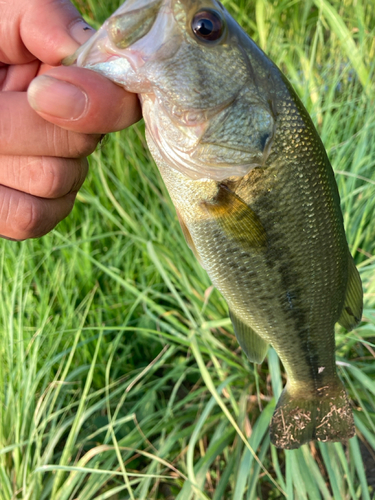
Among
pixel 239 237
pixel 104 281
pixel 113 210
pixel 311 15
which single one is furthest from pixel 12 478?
pixel 311 15

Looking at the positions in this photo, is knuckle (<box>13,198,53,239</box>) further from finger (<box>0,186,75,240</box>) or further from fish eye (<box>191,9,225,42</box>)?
fish eye (<box>191,9,225,42</box>)

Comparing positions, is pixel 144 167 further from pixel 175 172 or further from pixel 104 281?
pixel 175 172

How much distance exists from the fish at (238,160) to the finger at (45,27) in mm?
110

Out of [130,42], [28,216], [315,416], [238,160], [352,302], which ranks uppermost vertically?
[130,42]

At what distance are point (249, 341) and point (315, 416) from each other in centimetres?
29

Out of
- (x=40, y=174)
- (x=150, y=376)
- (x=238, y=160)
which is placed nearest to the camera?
(x=238, y=160)

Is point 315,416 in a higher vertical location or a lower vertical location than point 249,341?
lower

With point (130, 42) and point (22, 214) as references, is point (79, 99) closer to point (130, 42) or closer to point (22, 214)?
point (130, 42)

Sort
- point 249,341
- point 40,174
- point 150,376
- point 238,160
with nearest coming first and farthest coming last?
point 238,160 < point 40,174 < point 249,341 < point 150,376

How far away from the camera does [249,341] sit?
3.67 ft

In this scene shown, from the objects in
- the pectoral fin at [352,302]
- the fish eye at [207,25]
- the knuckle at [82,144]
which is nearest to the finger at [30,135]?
the knuckle at [82,144]

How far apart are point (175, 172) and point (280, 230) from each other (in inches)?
10.2

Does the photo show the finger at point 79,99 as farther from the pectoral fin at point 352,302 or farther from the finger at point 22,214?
the pectoral fin at point 352,302

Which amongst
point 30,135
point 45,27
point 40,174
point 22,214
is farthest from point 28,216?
point 45,27
